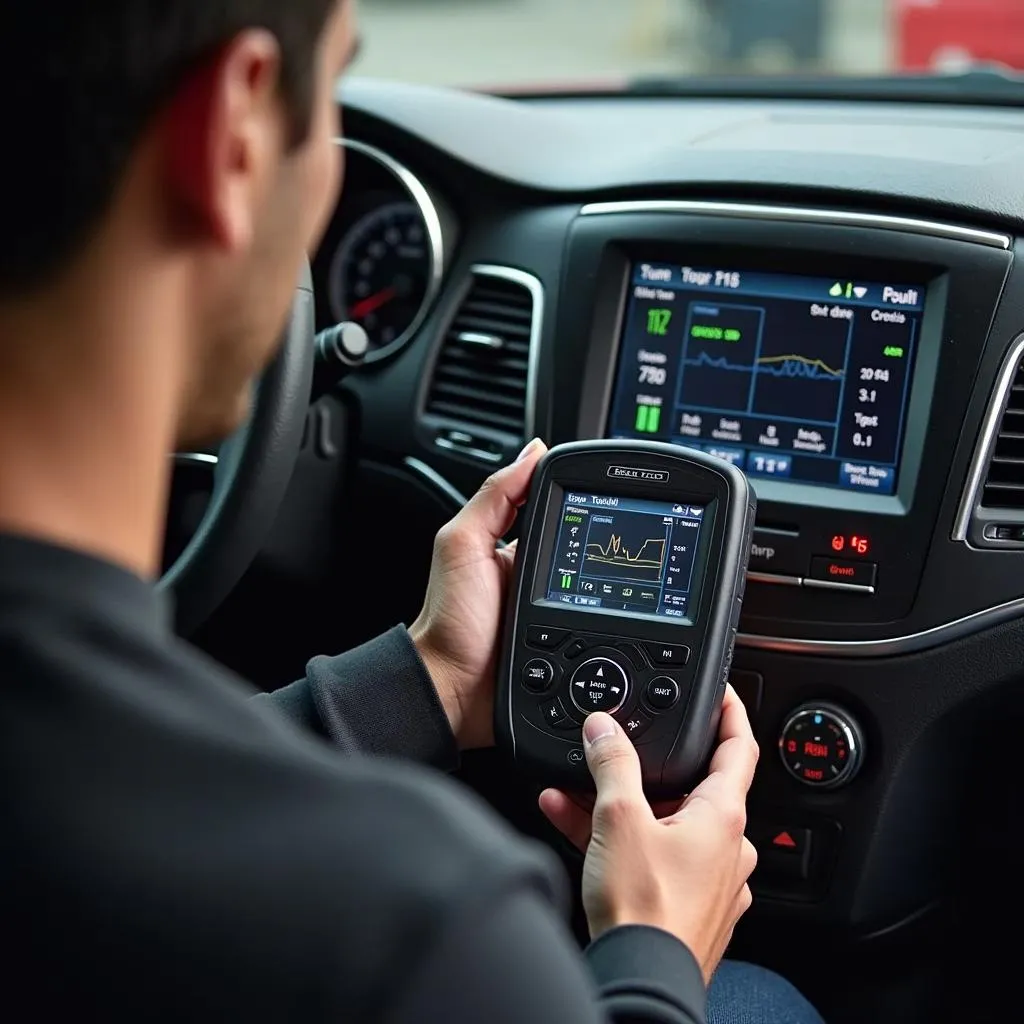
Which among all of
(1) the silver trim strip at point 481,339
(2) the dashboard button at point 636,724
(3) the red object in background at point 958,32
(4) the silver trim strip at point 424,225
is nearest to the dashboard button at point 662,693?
(2) the dashboard button at point 636,724

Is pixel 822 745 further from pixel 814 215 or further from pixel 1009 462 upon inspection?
pixel 814 215

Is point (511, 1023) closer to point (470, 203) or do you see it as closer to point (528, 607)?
point (528, 607)

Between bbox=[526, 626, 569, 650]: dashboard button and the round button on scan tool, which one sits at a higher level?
bbox=[526, 626, 569, 650]: dashboard button

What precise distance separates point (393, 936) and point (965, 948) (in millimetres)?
1606

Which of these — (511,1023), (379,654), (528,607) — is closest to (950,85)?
(528,607)

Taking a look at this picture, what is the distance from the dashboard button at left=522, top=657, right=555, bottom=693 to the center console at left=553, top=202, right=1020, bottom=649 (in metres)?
0.35

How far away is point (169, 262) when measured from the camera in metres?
0.76

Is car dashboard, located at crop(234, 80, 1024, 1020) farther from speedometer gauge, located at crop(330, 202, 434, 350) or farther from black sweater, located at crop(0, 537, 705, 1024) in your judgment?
black sweater, located at crop(0, 537, 705, 1024)

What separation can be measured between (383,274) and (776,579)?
2.51 feet

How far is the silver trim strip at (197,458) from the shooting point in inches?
71.5

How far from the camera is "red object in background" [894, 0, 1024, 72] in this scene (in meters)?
3.42

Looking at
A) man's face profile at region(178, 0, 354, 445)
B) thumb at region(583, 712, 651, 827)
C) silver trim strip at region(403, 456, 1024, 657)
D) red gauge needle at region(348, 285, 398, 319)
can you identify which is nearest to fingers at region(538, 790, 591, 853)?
thumb at region(583, 712, 651, 827)

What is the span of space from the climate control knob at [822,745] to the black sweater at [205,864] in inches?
46.3

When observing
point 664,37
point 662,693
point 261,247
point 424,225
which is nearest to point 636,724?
point 662,693
